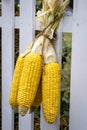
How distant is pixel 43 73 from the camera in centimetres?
162

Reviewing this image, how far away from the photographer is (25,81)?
1.57 m

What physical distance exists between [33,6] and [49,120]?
0.67 m

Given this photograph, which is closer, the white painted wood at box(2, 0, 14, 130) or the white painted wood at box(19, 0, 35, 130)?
the white painted wood at box(19, 0, 35, 130)

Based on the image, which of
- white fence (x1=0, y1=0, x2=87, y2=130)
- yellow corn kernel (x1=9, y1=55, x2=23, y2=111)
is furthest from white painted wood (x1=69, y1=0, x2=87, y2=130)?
yellow corn kernel (x1=9, y1=55, x2=23, y2=111)

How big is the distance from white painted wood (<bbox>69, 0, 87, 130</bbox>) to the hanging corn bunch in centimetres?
9

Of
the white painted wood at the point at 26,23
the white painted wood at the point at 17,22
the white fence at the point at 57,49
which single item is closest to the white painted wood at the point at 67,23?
the white fence at the point at 57,49

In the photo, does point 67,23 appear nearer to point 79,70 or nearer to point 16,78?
point 79,70

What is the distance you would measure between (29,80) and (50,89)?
111 mm

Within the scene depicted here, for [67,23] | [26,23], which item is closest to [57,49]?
[67,23]

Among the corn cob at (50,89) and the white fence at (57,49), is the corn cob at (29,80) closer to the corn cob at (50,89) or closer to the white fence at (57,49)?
the corn cob at (50,89)

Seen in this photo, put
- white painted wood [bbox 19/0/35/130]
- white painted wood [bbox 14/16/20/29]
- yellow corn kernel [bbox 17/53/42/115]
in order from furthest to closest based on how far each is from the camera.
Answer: white painted wood [bbox 14/16/20/29] → white painted wood [bbox 19/0/35/130] → yellow corn kernel [bbox 17/53/42/115]

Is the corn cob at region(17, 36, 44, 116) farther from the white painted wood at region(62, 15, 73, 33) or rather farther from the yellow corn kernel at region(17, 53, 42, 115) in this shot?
the white painted wood at region(62, 15, 73, 33)

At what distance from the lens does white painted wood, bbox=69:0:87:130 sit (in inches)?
66.3

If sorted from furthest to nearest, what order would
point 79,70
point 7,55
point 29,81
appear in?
point 7,55
point 79,70
point 29,81
